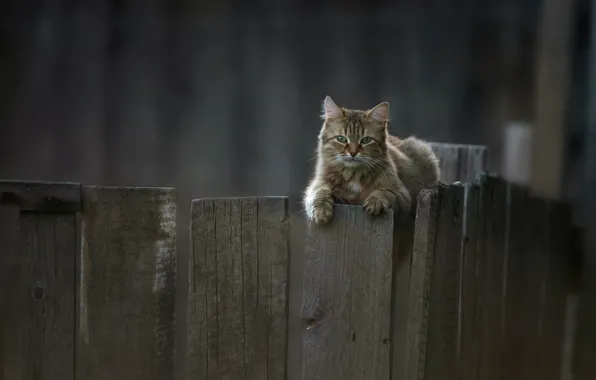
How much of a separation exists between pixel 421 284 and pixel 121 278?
3.23ft

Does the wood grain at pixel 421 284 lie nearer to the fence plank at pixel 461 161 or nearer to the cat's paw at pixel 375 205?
the cat's paw at pixel 375 205

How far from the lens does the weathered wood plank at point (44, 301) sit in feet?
Answer: 8.57

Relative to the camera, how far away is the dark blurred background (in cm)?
619

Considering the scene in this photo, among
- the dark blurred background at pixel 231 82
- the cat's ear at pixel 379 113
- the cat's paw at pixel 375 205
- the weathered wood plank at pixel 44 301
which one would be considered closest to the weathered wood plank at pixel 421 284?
the cat's paw at pixel 375 205

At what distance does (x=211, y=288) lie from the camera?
263 centimetres

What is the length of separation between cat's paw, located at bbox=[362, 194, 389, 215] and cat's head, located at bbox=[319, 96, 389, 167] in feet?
2.40

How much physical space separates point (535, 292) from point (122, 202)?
218 cm

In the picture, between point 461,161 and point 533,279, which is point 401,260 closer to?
point 533,279

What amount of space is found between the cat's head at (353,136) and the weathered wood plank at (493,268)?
63cm

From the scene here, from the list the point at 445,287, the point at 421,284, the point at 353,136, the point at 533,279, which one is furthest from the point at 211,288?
the point at 533,279

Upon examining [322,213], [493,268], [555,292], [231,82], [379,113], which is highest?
[231,82]

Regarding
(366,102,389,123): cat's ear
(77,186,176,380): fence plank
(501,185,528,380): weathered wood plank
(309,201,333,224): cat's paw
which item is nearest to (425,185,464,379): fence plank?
(309,201,333,224): cat's paw

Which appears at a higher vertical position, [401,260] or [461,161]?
[461,161]

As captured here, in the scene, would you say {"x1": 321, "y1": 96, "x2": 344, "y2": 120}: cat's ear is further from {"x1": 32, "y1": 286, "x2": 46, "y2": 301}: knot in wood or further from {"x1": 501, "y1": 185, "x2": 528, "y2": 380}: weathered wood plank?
{"x1": 32, "y1": 286, "x2": 46, "y2": 301}: knot in wood
